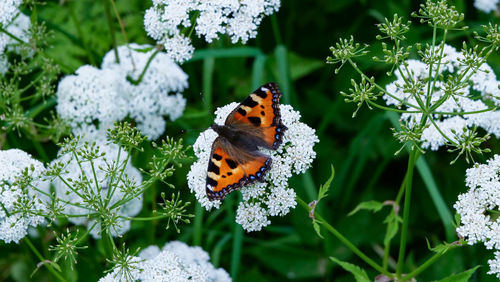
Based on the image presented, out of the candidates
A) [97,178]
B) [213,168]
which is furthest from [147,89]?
[213,168]

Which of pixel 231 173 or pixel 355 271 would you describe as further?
pixel 355 271

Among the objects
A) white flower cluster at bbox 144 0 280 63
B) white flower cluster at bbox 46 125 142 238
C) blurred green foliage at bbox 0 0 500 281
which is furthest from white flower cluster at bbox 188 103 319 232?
blurred green foliage at bbox 0 0 500 281

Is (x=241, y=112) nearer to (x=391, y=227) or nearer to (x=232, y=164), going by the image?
(x=232, y=164)

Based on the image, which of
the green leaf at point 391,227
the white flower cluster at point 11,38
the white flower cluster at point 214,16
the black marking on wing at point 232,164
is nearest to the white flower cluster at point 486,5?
the white flower cluster at point 214,16

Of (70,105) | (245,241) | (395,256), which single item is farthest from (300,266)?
(70,105)

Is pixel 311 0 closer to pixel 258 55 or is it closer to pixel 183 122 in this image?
pixel 258 55

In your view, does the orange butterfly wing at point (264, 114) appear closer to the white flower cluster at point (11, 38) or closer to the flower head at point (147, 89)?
the flower head at point (147, 89)
